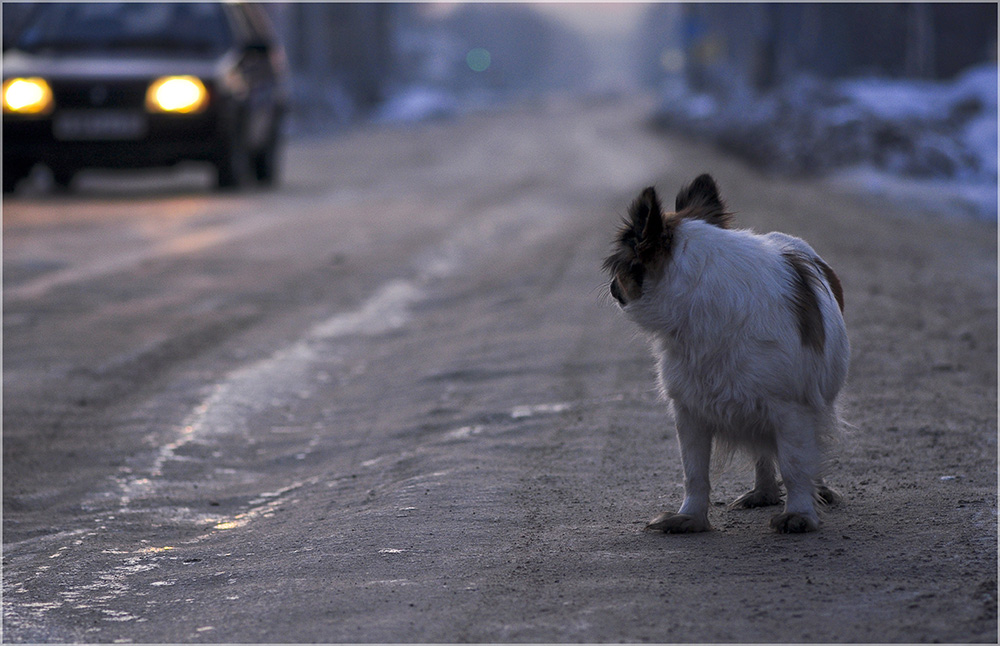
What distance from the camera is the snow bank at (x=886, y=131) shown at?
15086 millimetres

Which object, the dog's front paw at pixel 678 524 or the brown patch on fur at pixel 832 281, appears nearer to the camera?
the dog's front paw at pixel 678 524

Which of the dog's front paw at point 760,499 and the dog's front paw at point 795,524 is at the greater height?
the dog's front paw at point 795,524

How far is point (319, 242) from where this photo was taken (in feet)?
35.7

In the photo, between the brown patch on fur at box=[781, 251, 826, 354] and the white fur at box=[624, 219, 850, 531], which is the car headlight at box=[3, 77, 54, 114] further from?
the brown patch on fur at box=[781, 251, 826, 354]

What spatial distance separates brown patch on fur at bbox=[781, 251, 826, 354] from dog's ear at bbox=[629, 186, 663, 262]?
18.6 inches

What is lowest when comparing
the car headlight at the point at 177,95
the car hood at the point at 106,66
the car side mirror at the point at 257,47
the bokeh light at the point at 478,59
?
the car headlight at the point at 177,95

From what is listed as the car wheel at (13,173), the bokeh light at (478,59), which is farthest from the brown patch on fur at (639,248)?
the bokeh light at (478,59)

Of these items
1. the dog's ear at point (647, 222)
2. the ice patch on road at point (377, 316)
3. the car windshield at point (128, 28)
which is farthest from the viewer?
the car windshield at point (128, 28)

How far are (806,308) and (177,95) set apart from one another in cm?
1143

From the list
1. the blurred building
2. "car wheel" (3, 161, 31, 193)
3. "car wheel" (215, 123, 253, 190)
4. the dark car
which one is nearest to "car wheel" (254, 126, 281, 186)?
"car wheel" (215, 123, 253, 190)

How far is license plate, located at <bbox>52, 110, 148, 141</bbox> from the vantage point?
43.9 feet

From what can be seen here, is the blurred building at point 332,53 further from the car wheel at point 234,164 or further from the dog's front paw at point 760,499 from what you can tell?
the dog's front paw at point 760,499

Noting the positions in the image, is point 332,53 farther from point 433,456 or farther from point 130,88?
point 433,456

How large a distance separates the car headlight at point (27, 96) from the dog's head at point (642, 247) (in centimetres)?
1138
